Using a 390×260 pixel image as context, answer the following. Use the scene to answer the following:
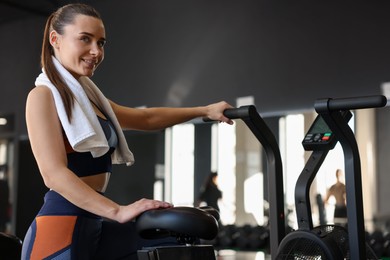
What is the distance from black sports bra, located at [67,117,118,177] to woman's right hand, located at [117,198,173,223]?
25cm

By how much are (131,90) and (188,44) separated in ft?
3.75

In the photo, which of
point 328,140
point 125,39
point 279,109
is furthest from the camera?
point 125,39

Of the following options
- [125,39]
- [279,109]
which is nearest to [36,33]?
[125,39]

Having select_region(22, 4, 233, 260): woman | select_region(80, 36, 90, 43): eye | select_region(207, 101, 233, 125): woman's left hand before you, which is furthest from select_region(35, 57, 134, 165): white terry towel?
select_region(207, 101, 233, 125): woman's left hand

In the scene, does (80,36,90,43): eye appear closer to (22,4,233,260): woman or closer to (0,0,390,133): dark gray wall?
(22,4,233,260): woman

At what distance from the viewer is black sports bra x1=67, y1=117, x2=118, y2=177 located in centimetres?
160

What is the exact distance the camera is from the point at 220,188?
7.82m

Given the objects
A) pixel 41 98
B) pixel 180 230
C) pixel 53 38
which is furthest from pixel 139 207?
pixel 53 38

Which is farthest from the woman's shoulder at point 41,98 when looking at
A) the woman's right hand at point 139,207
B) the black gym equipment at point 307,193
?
the black gym equipment at point 307,193

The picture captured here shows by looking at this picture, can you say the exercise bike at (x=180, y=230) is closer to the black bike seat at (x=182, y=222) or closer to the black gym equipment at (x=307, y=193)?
the black bike seat at (x=182, y=222)

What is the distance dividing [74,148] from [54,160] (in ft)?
0.25

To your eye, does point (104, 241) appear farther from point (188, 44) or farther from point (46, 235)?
point (188, 44)

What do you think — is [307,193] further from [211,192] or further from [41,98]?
[211,192]

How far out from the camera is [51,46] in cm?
172
